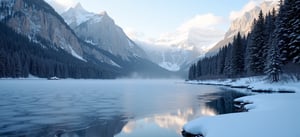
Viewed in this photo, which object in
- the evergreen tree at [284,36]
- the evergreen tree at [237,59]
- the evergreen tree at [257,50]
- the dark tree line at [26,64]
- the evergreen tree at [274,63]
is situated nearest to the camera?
the evergreen tree at [284,36]

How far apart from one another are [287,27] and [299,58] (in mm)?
7778

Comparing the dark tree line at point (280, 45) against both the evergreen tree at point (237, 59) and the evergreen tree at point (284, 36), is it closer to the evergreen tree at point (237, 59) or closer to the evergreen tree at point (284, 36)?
the evergreen tree at point (284, 36)

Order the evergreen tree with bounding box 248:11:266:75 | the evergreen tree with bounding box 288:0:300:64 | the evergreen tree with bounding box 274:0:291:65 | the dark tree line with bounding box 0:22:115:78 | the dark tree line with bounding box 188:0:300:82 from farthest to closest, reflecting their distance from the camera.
Answer: the dark tree line with bounding box 0:22:115:78 < the evergreen tree with bounding box 248:11:266:75 < the evergreen tree with bounding box 274:0:291:65 < the dark tree line with bounding box 188:0:300:82 < the evergreen tree with bounding box 288:0:300:64

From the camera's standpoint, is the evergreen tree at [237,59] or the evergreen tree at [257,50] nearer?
the evergreen tree at [257,50]

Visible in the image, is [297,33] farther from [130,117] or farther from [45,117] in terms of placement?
[45,117]

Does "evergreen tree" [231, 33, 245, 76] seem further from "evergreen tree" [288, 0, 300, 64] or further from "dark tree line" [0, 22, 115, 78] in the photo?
"dark tree line" [0, 22, 115, 78]

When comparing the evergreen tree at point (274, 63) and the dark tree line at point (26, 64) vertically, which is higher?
the dark tree line at point (26, 64)

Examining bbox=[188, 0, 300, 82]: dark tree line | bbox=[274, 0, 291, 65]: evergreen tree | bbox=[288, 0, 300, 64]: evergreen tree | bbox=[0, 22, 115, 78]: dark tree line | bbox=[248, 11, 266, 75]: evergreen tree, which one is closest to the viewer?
bbox=[288, 0, 300, 64]: evergreen tree

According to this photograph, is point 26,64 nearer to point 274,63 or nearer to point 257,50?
point 257,50

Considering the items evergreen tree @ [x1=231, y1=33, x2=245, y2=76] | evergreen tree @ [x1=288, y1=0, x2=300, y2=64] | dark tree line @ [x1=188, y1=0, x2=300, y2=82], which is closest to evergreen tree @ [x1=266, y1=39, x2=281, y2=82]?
dark tree line @ [x1=188, y1=0, x2=300, y2=82]

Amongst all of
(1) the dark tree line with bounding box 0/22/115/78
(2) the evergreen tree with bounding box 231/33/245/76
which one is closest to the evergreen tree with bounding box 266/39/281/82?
(2) the evergreen tree with bounding box 231/33/245/76

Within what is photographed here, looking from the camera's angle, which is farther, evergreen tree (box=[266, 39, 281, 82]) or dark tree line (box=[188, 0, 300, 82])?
evergreen tree (box=[266, 39, 281, 82])

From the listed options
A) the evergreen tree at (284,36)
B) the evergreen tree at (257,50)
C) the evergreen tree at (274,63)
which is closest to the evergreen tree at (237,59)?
the evergreen tree at (257,50)

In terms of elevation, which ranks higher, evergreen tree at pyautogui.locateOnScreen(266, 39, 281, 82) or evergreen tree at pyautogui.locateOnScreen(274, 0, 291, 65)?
evergreen tree at pyautogui.locateOnScreen(274, 0, 291, 65)
